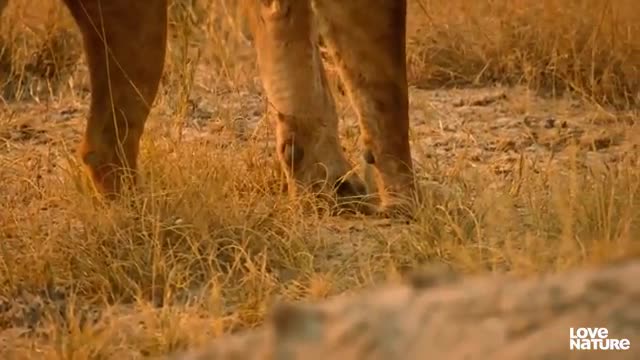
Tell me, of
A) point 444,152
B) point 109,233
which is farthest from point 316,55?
point 109,233

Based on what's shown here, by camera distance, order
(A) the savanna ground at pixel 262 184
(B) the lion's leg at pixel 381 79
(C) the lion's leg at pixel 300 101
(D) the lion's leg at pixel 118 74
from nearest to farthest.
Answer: (A) the savanna ground at pixel 262 184, (D) the lion's leg at pixel 118 74, (B) the lion's leg at pixel 381 79, (C) the lion's leg at pixel 300 101

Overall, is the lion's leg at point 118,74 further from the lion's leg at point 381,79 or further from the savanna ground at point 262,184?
the lion's leg at point 381,79

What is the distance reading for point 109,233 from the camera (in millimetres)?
3018

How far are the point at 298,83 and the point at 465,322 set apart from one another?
2073mm

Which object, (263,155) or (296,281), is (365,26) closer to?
(263,155)

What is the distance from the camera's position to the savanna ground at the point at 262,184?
2658 millimetres

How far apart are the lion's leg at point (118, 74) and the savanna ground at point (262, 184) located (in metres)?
0.06

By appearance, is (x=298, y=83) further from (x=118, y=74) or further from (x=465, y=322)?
(x=465, y=322)

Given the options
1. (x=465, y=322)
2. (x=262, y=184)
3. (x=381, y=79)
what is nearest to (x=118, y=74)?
(x=262, y=184)

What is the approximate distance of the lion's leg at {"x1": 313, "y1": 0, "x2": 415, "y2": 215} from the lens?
3.42 m

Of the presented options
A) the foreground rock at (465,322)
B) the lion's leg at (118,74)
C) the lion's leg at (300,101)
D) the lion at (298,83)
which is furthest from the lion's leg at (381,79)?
the foreground rock at (465,322)

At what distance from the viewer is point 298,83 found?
3.56 m

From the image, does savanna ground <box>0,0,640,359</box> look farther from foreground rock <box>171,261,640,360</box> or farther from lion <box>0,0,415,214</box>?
foreground rock <box>171,261,640,360</box>

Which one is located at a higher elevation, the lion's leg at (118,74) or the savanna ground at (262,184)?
the lion's leg at (118,74)
